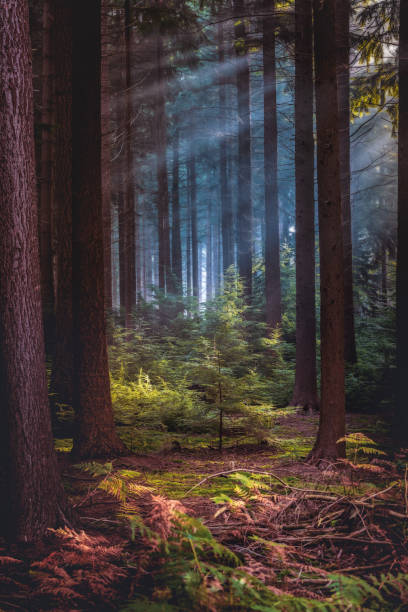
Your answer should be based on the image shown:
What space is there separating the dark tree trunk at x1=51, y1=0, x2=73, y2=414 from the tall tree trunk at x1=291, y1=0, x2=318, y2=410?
17.6 feet

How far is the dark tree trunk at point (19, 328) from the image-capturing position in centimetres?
358

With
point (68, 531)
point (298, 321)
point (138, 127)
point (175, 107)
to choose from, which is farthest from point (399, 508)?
point (175, 107)

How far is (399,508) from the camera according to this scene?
3770 millimetres

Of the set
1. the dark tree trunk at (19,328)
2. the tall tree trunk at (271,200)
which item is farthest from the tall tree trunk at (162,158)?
the dark tree trunk at (19,328)

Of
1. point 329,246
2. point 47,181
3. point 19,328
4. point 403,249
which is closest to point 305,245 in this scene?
point 403,249

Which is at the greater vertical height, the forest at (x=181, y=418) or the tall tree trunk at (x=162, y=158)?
the tall tree trunk at (x=162, y=158)

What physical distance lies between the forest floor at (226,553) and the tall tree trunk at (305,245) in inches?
225

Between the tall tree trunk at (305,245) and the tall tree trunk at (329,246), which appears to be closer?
the tall tree trunk at (329,246)

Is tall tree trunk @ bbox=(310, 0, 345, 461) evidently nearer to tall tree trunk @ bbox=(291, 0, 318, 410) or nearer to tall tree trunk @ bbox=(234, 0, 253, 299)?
tall tree trunk @ bbox=(291, 0, 318, 410)

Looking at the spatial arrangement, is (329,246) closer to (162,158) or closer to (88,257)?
(88,257)

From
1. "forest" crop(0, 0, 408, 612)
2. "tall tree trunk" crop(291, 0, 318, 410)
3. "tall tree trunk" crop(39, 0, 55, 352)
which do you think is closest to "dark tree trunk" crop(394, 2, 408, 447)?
"forest" crop(0, 0, 408, 612)

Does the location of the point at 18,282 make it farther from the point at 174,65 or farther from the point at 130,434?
the point at 174,65

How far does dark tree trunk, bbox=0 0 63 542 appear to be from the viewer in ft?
11.7

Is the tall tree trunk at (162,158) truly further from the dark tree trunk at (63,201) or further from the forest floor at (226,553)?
the forest floor at (226,553)
